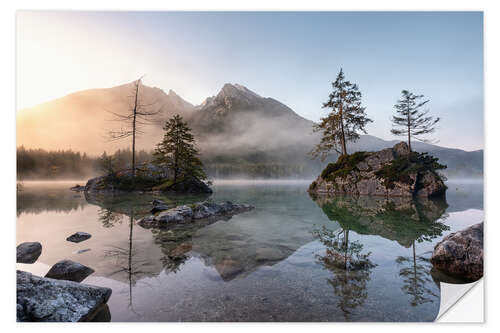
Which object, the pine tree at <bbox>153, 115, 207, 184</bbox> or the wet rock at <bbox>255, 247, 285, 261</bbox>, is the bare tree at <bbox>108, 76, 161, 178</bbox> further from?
the wet rock at <bbox>255, 247, 285, 261</bbox>

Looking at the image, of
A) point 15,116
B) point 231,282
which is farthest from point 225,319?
point 15,116

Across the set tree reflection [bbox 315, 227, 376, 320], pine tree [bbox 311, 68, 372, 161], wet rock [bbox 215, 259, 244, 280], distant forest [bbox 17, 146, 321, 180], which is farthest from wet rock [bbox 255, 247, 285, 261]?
pine tree [bbox 311, 68, 372, 161]

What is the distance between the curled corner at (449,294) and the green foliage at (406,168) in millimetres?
20798

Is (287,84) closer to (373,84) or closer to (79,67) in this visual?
(373,84)

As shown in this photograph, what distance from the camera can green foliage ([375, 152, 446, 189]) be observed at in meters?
21.6

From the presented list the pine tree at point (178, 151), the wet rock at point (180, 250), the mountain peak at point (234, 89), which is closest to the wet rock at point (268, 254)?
the wet rock at point (180, 250)

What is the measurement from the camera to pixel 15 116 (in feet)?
20.4

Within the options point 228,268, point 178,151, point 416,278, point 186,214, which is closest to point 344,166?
point 178,151

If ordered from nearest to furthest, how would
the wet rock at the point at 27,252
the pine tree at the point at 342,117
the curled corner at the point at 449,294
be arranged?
the curled corner at the point at 449,294 → the wet rock at the point at 27,252 → the pine tree at the point at 342,117

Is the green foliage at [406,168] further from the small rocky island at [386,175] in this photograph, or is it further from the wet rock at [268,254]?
the wet rock at [268,254]

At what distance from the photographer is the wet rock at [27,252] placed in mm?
5576
